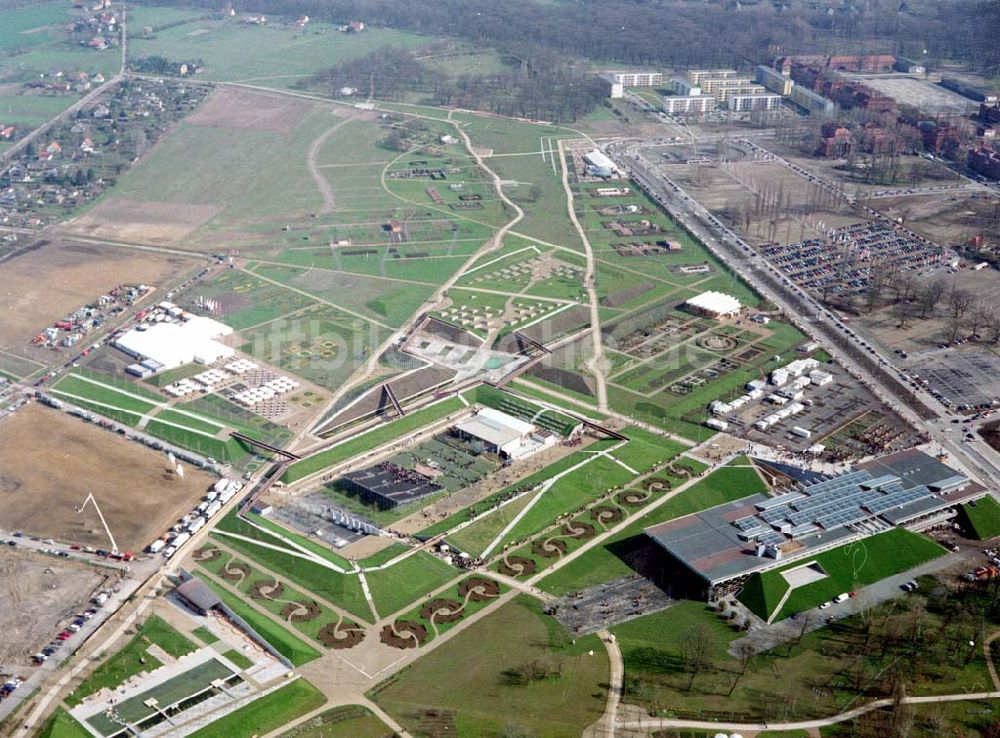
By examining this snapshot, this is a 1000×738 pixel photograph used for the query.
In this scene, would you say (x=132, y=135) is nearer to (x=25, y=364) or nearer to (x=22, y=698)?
(x=25, y=364)

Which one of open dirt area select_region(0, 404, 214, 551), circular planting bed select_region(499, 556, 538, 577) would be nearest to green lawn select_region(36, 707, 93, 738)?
open dirt area select_region(0, 404, 214, 551)

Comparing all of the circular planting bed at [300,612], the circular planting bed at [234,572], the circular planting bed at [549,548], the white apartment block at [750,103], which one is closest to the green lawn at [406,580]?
the circular planting bed at [300,612]

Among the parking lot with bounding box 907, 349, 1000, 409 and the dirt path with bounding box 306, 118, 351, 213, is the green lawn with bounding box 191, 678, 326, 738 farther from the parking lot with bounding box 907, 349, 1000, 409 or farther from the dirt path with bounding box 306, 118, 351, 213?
the dirt path with bounding box 306, 118, 351, 213

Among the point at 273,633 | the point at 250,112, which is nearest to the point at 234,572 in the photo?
the point at 273,633

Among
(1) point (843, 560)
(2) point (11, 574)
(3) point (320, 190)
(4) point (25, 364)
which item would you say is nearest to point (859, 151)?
(3) point (320, 190)

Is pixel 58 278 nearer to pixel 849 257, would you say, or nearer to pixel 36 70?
pixel 849 257

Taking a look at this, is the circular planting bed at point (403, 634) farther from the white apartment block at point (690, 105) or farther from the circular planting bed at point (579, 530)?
the white apartment block at point (690, 105)

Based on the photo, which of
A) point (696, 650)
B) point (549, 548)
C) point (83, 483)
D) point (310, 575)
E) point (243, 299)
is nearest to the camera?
point (696, 650)
